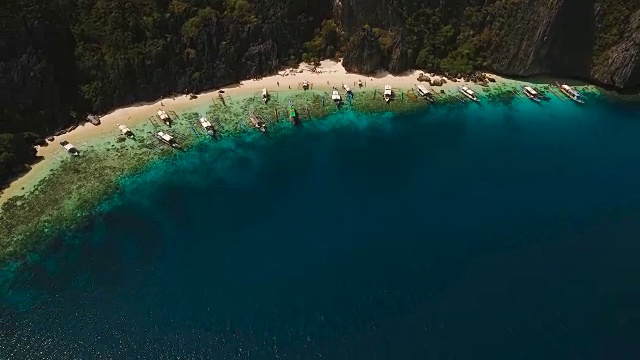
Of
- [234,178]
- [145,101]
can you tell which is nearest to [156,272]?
[234,178]

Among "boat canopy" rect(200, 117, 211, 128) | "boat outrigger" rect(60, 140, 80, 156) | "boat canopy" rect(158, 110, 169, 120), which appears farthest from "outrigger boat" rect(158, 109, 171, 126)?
"boat outrigger" rect(60, 140, 80, 156)

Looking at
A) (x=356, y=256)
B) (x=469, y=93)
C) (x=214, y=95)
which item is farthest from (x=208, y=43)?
(x=356, y=256)

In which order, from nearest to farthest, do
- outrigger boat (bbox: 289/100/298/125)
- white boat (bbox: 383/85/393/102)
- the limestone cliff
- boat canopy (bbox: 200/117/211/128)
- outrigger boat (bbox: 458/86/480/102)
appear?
boat canopy (bbox: 200/117/211/128)
outrigger boat (bbox: 289/100/298/125)
white boat (bbox: 383/85/393/102)
the limestone cliff
outrigger boat (bbox: 458/86/480/102)

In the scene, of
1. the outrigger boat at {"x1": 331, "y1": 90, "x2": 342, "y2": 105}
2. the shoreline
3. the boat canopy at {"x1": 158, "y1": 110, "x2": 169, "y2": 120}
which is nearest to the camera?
the shoreline

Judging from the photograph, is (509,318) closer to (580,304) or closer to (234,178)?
(580,304)

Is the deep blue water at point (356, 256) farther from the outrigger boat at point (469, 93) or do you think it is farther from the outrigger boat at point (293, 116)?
the outrigger boat at point (469, 93)

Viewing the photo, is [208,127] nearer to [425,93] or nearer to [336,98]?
[336,98]

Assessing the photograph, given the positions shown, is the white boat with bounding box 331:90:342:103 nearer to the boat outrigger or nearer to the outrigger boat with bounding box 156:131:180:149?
the outrigger boat with bounding box 156:131:180:149
